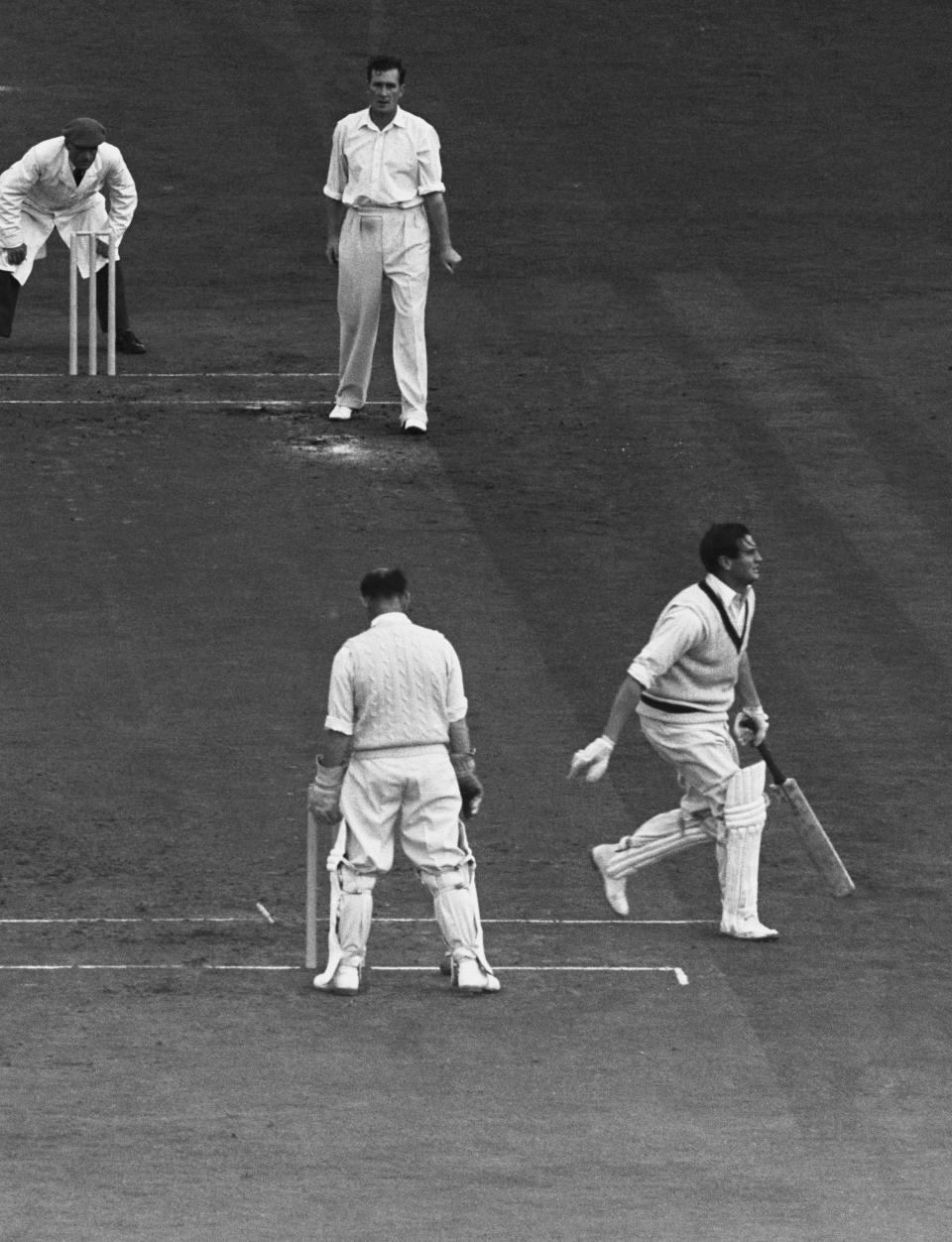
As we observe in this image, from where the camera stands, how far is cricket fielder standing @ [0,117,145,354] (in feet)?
65.9

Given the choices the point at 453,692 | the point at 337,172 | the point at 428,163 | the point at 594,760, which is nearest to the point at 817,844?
the point at 594,760

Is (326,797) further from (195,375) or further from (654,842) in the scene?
(195,375)

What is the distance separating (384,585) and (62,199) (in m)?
10.0

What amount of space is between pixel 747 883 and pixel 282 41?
66.4 ft

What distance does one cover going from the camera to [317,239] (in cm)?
2445

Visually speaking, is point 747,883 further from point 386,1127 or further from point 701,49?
point 701,49

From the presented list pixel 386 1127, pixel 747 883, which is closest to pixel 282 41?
pixel 747 883

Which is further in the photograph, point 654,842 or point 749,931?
point 654,842

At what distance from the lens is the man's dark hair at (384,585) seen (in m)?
11.1

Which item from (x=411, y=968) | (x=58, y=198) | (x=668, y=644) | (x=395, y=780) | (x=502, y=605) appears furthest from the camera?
(x=58, y=198)

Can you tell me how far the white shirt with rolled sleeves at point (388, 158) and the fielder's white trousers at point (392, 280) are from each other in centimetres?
16

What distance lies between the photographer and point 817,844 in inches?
472

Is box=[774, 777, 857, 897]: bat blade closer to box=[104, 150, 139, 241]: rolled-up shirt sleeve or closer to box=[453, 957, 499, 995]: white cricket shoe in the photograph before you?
box=[453, 957, 499, 995]: white cricket shoe

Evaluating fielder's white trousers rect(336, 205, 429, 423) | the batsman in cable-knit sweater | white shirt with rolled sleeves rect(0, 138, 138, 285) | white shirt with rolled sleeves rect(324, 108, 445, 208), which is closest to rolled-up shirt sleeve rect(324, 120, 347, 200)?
white shirt with rolled sleeves rect(324, 108, 445, 208)
